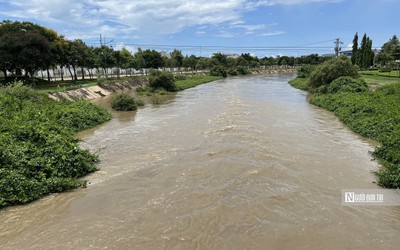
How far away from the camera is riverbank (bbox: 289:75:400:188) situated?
12.8 meters

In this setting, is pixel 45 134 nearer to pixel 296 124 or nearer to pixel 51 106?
pixel 51 106

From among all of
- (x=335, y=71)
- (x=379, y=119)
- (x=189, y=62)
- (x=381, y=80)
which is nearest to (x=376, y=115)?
(x=379, y=119)

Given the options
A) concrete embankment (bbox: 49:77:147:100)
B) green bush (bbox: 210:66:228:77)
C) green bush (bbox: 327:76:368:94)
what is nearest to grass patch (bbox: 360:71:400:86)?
green bush (bbox: 327:76:368:94)

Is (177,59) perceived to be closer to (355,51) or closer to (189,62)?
(189,62)

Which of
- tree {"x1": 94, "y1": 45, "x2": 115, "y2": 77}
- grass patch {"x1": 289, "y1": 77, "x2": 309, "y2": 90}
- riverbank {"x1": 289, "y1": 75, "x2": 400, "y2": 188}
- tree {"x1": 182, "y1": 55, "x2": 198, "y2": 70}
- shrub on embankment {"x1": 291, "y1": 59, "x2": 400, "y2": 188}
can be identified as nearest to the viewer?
riverbank {"x1": 289, "y1": 75, "x2": 400, "y2": 188}

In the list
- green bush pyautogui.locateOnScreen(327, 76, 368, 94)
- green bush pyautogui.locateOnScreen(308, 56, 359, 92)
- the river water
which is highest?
green bush pyautogui.locateOnScreen(308, 56, 359, 92)

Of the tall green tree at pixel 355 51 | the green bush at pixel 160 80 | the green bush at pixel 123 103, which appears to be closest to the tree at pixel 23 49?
the green bush at pixel 123 103

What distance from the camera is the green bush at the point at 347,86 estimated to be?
33781 millimetres

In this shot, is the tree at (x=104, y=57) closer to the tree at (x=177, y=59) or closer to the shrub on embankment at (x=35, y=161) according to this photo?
the tree at (x=177, y=59)

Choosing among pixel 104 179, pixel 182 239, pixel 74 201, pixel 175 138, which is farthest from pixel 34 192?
pixel 175 138

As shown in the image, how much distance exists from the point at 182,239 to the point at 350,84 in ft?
106

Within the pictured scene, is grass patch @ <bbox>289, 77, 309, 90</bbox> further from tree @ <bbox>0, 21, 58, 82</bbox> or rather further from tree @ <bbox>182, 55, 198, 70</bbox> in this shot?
tree @ <bbox>182, 55, 198, 70</bbox>

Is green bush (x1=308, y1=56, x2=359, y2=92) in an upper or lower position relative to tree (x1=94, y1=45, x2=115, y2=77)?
lower

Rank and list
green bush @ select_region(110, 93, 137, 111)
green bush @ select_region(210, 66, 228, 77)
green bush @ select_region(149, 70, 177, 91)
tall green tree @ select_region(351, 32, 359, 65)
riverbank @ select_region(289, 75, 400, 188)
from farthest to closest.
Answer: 1. green bush @ select_region(210, 66, 228, 77)
2. tall green tree @ select_region(351, 32, 359, 65)
3. green bush @ select_region(149, 70, 177, 91)
4. green bush @ select_region(110, 93, 137, 111)
5. riverbank @ select_region(289, 75, 400, 188)
